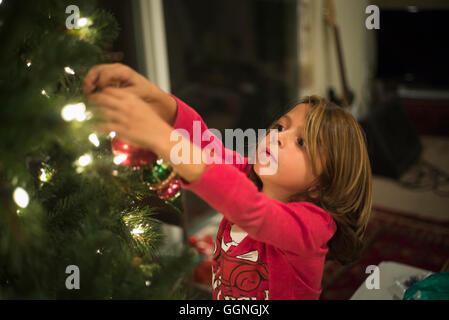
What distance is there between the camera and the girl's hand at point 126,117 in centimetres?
45

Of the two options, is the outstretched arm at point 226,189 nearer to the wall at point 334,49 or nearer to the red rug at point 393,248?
the red rug at point 393,248

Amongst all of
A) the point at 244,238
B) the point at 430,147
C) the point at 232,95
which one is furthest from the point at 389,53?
the point at 244,238

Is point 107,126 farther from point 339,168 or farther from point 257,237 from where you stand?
point 339,168

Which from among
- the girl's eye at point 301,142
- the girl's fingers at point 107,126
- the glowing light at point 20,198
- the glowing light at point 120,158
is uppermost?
the girl's fingers at point 107,126

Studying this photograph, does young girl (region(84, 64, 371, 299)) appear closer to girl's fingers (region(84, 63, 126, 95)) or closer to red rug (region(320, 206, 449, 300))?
girl's fingers (region(84, 63, 126, 95))

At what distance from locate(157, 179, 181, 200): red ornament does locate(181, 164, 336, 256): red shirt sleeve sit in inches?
13.0

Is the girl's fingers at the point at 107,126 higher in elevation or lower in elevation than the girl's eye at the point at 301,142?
higher

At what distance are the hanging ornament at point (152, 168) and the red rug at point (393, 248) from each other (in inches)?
46.1

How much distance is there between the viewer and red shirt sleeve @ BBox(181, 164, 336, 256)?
56 cm
